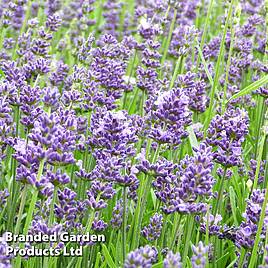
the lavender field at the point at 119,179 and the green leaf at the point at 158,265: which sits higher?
the lavender field at the point at 119,179

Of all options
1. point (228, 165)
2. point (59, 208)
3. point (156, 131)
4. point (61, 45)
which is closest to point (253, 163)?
point (228, 165)

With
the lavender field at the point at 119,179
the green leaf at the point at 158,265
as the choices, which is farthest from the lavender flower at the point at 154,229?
the green leaf at the point at 158,265

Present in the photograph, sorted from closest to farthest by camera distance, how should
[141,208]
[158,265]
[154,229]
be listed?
1. [158,265]
2. [141,208]
3. [154,229]

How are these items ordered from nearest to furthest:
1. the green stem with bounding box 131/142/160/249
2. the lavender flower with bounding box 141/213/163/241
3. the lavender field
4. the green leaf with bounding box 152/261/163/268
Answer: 1. the lavender field
2. the green leaf with bounding box 152/261/163/268
3. the green stem with bounding box 131/142/160/249
4. the lavender flower with bounding box 141/213/163/241

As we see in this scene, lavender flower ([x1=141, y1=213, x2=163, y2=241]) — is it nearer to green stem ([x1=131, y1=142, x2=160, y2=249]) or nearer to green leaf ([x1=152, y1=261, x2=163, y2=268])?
green stem ([x1=131, y1=142, x2=160, y2=249])

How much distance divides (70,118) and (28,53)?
177 cm

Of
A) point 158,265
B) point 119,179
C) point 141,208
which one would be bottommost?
point 158,265

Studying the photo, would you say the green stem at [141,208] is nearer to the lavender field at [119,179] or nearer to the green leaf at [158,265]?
the lavender field at [119,179]

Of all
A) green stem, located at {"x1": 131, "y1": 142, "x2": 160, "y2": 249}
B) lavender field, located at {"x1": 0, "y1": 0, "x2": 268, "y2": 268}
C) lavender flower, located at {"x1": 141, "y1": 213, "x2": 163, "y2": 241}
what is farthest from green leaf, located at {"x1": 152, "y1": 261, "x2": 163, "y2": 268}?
lavender flower, located at {"x1": 141, "y1": 213, "x2": 163, "y2": 241}

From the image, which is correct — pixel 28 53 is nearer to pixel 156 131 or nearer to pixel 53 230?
pixel 156 131

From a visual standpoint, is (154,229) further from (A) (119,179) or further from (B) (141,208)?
(A) (119,179)

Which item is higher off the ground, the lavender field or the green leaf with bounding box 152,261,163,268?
the lavender field

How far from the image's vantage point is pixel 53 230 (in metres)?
2.46

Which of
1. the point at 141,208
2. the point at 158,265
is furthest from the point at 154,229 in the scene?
the point at 158,265
